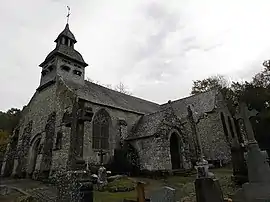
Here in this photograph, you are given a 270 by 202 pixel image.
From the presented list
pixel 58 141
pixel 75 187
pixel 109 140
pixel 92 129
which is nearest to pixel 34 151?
pixel 58 141

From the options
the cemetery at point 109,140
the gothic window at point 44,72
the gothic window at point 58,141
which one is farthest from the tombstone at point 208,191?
Result: the gothic window at point 44,72

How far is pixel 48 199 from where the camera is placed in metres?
9.97

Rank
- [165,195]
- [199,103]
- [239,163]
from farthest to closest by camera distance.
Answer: [199,103] < [239,163] < [165,195]

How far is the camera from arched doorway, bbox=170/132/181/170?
19897mm

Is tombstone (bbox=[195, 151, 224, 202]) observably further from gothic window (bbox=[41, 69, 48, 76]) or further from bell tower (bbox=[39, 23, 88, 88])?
gothic window (bbox=[41, 69, 48, 76])

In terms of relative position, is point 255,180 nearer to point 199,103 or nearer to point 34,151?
point 34,151

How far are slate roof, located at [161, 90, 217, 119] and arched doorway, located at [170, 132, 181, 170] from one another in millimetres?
6758

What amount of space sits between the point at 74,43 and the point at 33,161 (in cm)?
1335

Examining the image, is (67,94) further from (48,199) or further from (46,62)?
(48,199)

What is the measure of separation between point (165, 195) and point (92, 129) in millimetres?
15345

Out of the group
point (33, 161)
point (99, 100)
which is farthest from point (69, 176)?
point (33, 161)

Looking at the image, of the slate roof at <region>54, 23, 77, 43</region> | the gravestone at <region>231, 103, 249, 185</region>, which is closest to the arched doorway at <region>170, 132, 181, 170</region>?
the gravestone at <region>231, 103, 249, 185</region>

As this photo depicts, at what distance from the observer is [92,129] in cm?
1989

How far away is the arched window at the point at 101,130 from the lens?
20062mm
